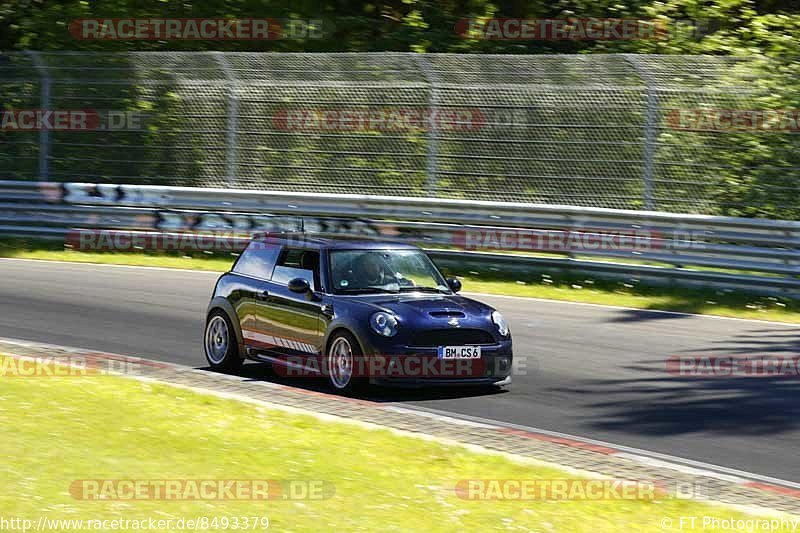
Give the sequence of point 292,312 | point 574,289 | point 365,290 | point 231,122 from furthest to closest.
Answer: point 231,122, point 574,289, point 292,312, point 365,290

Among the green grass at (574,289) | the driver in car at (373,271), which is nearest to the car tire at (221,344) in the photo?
the driver in car at (373,271)

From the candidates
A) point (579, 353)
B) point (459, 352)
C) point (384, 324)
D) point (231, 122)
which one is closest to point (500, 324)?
point (459, 352)

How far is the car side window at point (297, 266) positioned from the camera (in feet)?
39.8

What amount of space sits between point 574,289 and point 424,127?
4362 mm

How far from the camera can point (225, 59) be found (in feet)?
75.0

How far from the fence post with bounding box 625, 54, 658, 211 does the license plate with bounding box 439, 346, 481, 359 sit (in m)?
9.02

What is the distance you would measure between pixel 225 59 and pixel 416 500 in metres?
16.5

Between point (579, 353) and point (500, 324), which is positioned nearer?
point (500, 324)

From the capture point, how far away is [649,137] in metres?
19.6

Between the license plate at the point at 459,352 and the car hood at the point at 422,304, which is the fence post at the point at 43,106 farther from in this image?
the license plate at the point at 459,352

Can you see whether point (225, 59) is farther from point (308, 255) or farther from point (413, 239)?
point (308, 255)

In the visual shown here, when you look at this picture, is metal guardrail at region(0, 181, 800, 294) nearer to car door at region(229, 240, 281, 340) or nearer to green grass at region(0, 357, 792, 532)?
car door at region(229, 240, 281, 340)

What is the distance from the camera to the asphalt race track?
33.1 feet

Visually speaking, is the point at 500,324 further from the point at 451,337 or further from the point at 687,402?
the point at 687,402
